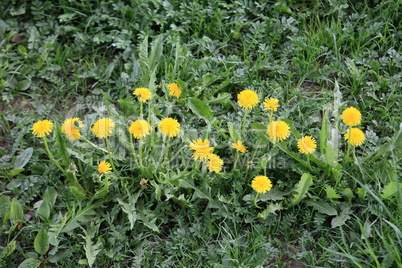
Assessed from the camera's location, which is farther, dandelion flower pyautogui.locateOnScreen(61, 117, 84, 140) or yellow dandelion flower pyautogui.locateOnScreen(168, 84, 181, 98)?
yellow dandelion flower pyautogui.locateOnScreen(168, 84, 181, 98)

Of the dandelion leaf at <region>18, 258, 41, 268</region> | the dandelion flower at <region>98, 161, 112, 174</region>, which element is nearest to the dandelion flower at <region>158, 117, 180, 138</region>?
the dandelion flower at <region>98, 161, 112, 174</region>

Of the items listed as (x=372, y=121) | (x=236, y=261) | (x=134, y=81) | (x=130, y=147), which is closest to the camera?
(x=236, y=261)

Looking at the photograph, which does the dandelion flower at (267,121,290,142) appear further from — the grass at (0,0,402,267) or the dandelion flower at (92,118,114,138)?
the dandelion flower at (92,118,114,138)

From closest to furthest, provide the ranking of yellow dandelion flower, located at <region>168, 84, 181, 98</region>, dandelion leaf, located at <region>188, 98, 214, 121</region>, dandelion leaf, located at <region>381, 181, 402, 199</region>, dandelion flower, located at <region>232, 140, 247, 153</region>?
1. dandelion leaf, located at <region>381, 181, 402, 199</region>
2. dandelion flower, located at <region>232, 140, 247, 153</region>
3. dandelion leaf, located at <region>188, 98, 214, 121</region>
4. yellow dandelion flower, located at <region>168, 84, 181, 98</region>

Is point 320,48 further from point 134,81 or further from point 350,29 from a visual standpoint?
point 134,81

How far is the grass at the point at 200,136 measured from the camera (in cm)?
234

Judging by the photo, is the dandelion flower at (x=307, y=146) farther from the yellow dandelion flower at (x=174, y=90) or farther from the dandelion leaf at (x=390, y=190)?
the yellow dandelion flower at (x=174, y=90)

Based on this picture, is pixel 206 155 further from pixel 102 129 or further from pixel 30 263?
pixel 30 263

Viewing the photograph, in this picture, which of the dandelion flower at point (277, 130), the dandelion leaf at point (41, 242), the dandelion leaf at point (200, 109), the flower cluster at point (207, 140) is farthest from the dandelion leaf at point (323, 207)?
the dandelion leaf at point (41, 242)

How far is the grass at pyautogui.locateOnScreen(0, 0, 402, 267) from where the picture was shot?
234 centimetres

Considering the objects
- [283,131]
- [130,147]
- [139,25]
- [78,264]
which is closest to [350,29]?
[283,131]

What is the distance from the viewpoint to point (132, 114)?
286 centimetres

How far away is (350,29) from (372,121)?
0.73m

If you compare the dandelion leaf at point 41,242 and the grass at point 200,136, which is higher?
the grass at point 200,136
